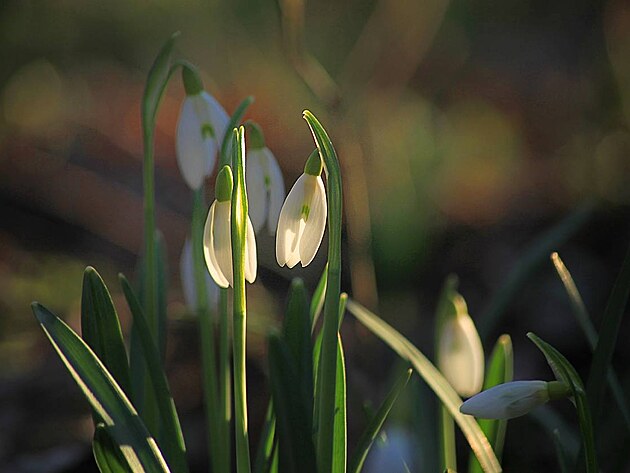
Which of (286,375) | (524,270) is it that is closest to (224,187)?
(286,375)

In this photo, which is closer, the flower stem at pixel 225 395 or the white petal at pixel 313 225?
the white petal at pixel 313 225

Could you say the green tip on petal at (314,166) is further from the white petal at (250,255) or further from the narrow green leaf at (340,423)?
the narrow green leaf at (340,423)

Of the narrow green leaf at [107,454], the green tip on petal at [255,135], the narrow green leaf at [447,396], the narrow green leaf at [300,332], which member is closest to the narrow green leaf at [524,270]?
the narrow green leaf at [447,396]

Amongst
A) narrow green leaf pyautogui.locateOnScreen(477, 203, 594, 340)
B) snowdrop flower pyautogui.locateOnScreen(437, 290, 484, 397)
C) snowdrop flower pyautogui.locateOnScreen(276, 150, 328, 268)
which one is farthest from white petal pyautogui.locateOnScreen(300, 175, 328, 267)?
narrow green leaf pyautogui.locateOnScreen(477, 203, 594, 340)

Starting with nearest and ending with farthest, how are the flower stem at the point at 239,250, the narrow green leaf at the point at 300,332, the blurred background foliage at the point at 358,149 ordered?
the flower stem at the point at 239,250, the narrow green leaf at the point at 300,332, the blurred background foliage at the point at 358,149

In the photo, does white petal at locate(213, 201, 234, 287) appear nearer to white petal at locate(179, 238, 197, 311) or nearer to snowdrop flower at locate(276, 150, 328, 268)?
snowdrop flower at locate(276, 150, 328, 268)

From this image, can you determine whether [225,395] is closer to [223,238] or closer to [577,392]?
[223,238]
